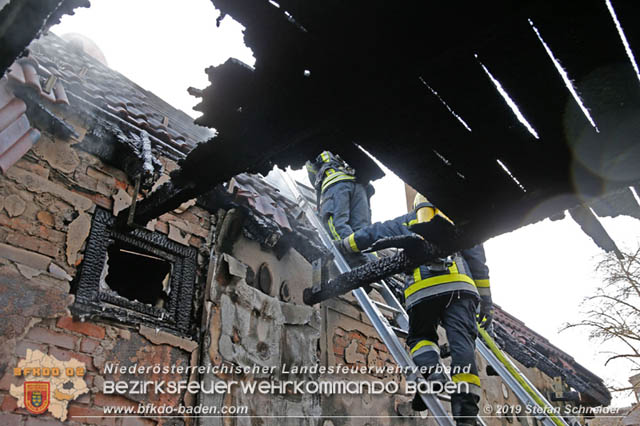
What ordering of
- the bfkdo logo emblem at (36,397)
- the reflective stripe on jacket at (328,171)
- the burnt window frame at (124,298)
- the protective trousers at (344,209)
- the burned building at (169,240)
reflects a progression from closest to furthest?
the burned building at (169,240)
the bfkdo logo emblem at (36,397)
the burnt window frame at (124,298)
the protective trousers at (344,209)
the reflective stripe on jacket at (328,171)

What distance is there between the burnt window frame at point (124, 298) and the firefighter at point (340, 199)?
1480 millimetres

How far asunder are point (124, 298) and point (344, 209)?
2.24 m

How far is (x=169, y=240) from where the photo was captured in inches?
130

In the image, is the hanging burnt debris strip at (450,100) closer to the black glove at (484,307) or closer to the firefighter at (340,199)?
the black glove at (484,307)

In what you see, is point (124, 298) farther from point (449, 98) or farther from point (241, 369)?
point (449, 98)

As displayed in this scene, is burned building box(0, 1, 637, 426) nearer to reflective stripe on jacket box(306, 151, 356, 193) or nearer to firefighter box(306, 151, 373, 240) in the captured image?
firefighter box(306, 151, 373, 240)

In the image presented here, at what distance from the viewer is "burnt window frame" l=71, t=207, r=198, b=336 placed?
2.73 m

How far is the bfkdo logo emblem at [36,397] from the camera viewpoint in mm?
2301

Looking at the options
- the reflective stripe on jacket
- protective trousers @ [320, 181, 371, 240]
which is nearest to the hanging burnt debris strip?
protective trousers @ [320, 181, 371, 240]

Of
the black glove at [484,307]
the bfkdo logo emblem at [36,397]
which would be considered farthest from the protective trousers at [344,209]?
the bfkdo logo emblem at [36,397]

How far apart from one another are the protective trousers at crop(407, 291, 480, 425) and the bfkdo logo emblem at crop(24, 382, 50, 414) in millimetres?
2277

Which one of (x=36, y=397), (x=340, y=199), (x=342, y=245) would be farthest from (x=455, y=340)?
(x=36, y=397)

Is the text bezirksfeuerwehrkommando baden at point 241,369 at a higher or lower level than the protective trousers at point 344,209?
lower

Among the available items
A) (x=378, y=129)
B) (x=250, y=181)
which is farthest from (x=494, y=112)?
(x=250, y=181)
